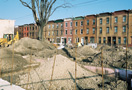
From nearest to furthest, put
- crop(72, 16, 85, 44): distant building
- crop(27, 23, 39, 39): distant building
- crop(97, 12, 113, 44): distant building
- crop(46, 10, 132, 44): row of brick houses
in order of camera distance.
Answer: crop(46, 10, 132, 44): row of brick houses < crop(97, 12, 113, 44): distant building < crop(72, 16, 85, 44): distant building < crop(27, 23, 39, 39): distant building

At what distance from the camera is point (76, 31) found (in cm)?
4025

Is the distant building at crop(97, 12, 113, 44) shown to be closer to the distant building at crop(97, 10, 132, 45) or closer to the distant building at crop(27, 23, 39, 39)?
the distant building at crop(97, 10, 132, 45)

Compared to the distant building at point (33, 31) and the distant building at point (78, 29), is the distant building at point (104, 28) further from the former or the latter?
the distant building at point (33, 31)

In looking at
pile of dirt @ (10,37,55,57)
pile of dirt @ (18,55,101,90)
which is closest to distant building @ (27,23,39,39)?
pile of dirt @ (10,37,55,57)

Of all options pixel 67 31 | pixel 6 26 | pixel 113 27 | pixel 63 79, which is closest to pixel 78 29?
pixel 67 31

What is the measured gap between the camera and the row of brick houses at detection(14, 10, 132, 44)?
31.2m

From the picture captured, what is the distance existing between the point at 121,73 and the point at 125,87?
4.91ft

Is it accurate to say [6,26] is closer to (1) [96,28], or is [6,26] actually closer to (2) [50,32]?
(2) [50,32]

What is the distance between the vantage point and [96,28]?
35.7 m

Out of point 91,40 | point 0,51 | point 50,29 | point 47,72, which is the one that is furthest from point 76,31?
point 47,72

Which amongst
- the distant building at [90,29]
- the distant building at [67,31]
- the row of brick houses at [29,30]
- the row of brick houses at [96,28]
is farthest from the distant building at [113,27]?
the row of brick houses at [29,30]

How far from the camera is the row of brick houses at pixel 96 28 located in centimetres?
3118

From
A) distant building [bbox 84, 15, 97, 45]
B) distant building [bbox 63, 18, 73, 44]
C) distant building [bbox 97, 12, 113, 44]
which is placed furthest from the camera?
distant building [bbox 63, 18, 73, 44]

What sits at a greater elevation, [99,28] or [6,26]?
[6,26]
